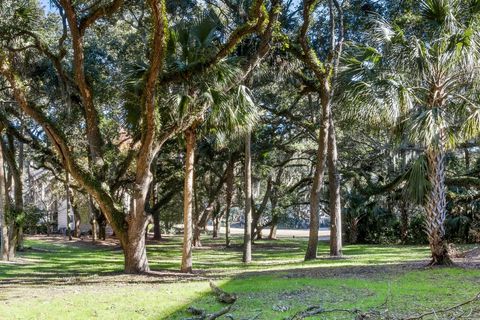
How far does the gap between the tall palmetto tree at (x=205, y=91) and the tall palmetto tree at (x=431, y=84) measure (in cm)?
258

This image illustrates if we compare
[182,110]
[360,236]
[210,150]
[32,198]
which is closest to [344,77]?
[182,110]

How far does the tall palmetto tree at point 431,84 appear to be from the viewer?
1065 centimetres

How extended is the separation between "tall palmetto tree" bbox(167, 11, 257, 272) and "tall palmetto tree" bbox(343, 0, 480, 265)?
2.58 meters

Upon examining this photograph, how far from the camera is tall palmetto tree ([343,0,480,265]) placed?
10.6 metres

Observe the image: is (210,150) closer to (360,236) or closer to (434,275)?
(360,236)

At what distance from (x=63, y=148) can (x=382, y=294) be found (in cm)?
779

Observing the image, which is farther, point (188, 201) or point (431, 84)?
point (188, 201)

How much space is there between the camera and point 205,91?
1179 centimetres

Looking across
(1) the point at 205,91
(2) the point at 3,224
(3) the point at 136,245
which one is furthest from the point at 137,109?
(2) the point at 3,224

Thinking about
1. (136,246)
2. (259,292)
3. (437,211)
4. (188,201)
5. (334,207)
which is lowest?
(259,292)

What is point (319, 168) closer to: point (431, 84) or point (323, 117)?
point (323, 117)

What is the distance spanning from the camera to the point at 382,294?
8.29 metres

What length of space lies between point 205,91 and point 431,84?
17.1 ft

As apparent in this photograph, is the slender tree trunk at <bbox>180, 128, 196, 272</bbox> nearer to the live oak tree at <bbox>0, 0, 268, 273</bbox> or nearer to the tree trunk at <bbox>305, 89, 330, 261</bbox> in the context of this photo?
the live oak tree at <bbox>0, 0, 268, 273</bbox>
